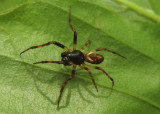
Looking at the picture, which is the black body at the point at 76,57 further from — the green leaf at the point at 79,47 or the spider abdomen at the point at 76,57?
the green leaf at the point at 79,47

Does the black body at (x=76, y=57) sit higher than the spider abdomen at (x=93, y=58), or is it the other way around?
the spider abdomen at (x=93, y=58)

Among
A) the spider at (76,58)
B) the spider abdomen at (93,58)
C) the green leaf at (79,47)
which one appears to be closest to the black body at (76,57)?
the spider at (76,58)

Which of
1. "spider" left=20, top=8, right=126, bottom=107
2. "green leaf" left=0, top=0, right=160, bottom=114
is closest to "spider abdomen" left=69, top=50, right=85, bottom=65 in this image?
"spider" left=20, top=8, right=126, bottom=107

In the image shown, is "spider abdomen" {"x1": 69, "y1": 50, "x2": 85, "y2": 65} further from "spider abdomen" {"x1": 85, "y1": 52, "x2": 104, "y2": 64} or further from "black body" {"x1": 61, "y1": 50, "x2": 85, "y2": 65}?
"spider abdomen" {"x1": 85, "y1": 52, "x2": 104, "y2": 64}

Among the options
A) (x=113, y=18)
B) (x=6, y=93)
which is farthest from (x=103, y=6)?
(x=6, y=93)

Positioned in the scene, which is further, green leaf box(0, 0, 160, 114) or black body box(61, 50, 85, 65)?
black body box(61, 50, 85, 65)

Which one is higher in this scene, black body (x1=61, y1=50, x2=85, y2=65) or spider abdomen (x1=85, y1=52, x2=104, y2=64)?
spider abdomen (x1=85, y1=52, x2=104, y2=64)

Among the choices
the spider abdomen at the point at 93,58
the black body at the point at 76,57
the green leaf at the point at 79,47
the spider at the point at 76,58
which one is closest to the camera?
the green leaf at the point at 79,47
